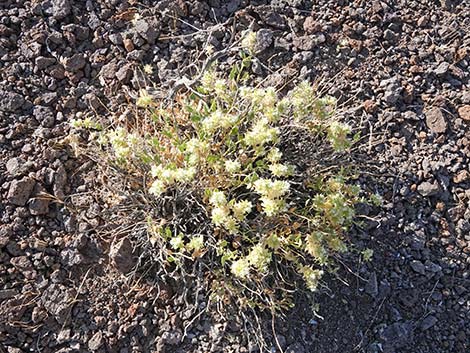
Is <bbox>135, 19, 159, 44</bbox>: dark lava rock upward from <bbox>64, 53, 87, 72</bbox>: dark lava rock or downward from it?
upward

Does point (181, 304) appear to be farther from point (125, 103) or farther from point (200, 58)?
point (200, 58)

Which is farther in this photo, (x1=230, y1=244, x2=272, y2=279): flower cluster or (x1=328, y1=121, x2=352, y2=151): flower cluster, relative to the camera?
(x1=328, y1=121, x2=352, y2=151): flower cluster

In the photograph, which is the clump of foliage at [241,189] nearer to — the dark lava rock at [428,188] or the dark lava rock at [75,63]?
the dark lava rock at [428,188]

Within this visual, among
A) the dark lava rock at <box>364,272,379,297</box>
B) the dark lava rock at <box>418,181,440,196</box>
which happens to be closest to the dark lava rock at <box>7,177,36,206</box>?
the dark lava rock at <box>364,272,379,297</box>

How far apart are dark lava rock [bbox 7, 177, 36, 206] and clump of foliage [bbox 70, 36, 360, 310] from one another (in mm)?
406

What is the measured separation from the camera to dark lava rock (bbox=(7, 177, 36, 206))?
102 inches

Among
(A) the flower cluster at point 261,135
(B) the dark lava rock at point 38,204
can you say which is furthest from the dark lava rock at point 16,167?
(A) the flower cluster at point 261,135

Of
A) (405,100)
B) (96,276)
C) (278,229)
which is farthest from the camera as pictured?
(405,100)

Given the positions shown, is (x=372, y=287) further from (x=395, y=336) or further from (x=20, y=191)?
(x=20, y=191)

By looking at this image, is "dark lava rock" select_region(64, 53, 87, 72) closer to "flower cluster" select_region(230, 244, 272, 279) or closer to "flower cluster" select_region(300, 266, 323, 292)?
"flower cluster" select_region(230, 244, 272, 279)

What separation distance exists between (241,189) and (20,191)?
3.45 ft

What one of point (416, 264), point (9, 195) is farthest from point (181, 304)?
point (416, 264)

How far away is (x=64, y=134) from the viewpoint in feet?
9.16

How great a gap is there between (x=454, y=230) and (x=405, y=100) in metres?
0.74
